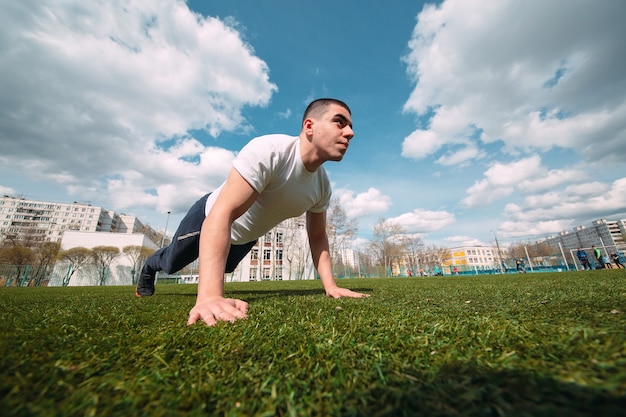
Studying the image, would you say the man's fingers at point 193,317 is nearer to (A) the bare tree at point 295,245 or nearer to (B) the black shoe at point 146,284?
(B) the black shoe at point 146,284

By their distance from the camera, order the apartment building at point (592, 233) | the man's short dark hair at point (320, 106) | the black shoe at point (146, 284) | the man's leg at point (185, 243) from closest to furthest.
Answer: the man's short dark hair at point (320, 106) → the man's leg at point (185, 243) → the black shoe at point (146, 284) → the apartment building at point (592, 233)

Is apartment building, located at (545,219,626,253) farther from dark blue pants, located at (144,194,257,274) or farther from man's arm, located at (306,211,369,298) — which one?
dark blue pants, located at (144,194,257,274)

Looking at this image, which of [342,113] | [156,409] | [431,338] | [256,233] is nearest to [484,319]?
[431,338]

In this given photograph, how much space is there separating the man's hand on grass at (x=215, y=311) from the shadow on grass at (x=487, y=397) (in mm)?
1006

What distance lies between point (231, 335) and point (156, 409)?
0.59 meters

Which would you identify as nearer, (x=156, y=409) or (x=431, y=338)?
(x=156, y=409)

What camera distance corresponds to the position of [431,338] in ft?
3.37

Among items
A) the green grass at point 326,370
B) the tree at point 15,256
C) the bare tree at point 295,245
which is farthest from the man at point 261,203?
the tree at point 15,256

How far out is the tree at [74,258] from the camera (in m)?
33.2

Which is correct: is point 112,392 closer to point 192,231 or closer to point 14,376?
point 14,376

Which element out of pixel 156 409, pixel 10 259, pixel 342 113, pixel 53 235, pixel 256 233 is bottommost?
pixel 156 409

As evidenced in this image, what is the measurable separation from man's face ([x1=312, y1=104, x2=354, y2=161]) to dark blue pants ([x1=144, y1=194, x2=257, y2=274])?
1.67m

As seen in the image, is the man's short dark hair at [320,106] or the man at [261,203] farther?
the man's short dark hair at [320,106]

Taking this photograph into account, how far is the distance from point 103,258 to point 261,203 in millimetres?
43387
